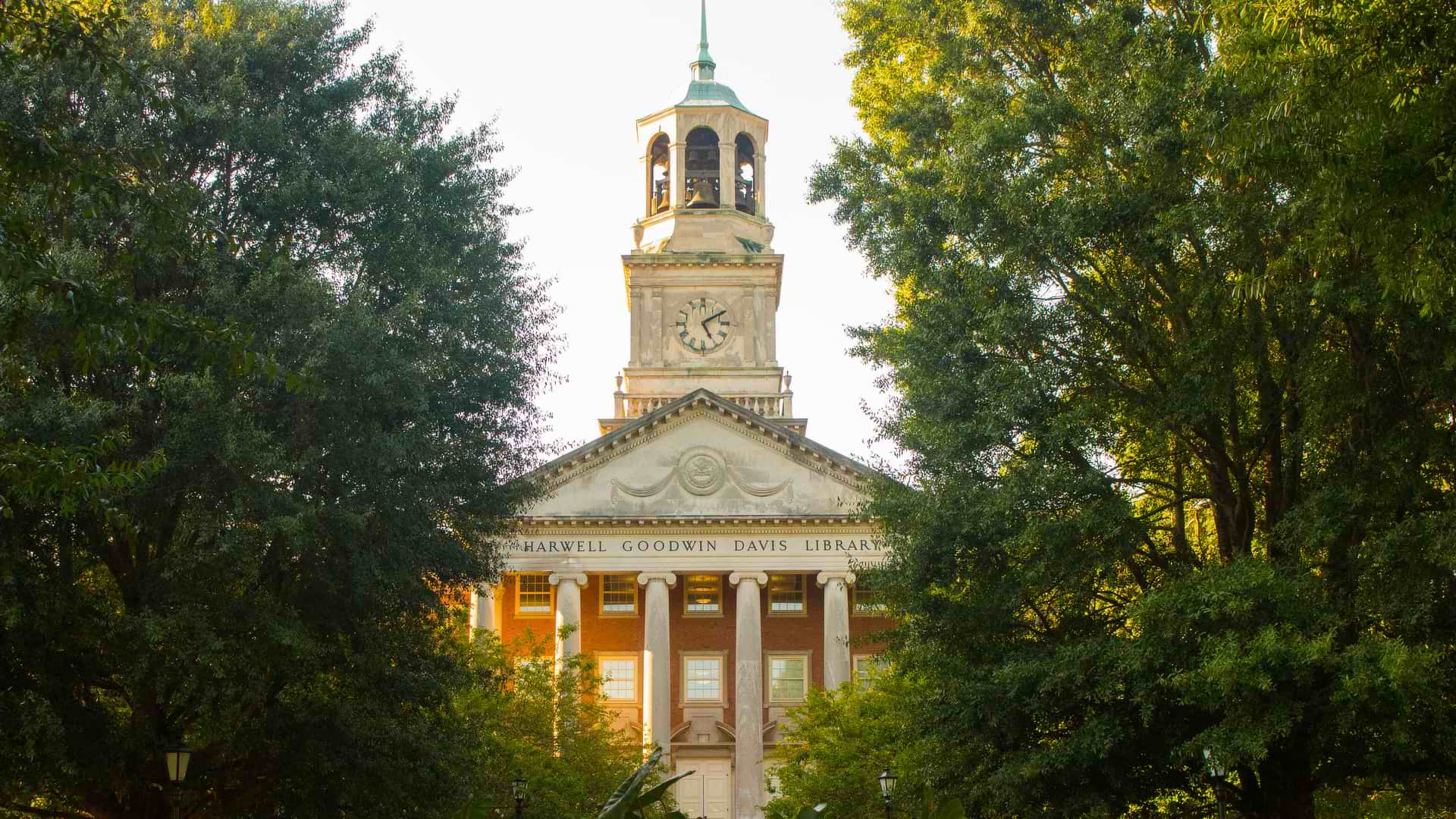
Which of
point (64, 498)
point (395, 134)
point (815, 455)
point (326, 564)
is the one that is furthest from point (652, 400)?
point (64, 498)

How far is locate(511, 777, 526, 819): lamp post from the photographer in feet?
91.2

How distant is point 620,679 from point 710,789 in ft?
14.7

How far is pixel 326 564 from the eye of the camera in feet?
68.5

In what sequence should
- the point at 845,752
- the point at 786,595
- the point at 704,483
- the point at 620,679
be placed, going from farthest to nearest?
1. the point at 786,595
2. the point at 620,679
3. the point at 704,483
4. the point at 845,752

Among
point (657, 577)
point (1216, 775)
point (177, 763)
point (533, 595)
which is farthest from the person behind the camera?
point (533, 595)

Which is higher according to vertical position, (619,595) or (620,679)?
(619,595)

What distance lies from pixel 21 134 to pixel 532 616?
1626 inches

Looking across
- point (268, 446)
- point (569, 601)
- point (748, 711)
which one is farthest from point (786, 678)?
point (268, 446)

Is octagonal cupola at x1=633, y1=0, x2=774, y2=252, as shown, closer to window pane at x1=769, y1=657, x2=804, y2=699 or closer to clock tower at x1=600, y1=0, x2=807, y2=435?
clock tower at x1=600, y1=0, x2=807, y2=435

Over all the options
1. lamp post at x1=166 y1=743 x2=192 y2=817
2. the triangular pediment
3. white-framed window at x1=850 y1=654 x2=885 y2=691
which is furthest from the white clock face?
lamp post at x1=166 y1=743 x2=192 y2=817

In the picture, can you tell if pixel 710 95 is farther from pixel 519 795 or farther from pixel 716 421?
pixel 519 795

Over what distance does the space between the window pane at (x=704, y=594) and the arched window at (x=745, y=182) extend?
1486 centimetres

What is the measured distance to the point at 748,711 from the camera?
46.9 metres

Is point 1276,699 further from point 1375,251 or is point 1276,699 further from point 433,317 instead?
point 433,317
